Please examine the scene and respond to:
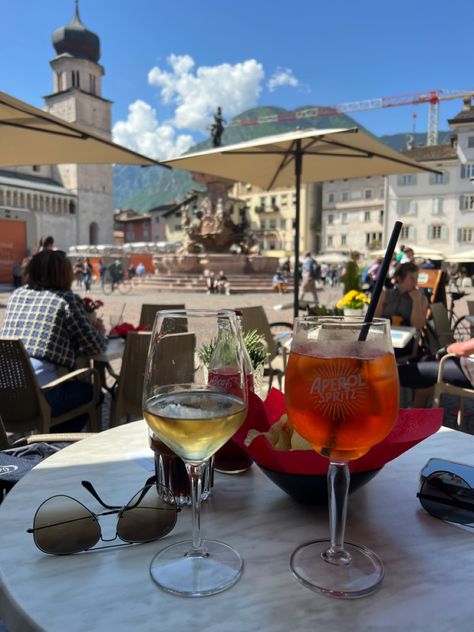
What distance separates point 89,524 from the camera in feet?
3.28

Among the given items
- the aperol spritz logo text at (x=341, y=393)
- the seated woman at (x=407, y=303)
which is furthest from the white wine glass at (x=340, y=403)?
the seated woman at (x=407, y=303)

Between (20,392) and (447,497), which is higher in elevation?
(447,497)

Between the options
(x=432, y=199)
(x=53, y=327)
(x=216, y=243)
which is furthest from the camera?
(x=432, y=199)

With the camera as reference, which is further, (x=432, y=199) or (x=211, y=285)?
(x=432, y=199)

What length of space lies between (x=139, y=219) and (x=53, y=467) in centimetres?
9464

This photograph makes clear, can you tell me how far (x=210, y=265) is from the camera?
2731cm

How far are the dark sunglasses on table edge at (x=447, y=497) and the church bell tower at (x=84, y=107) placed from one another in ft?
244

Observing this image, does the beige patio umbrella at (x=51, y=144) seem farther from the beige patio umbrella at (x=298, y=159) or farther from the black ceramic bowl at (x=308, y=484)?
the black ceramic bowl at (x=308, y=484)

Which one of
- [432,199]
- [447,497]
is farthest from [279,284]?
[432,199]

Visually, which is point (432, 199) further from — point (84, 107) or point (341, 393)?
point (341, 393)

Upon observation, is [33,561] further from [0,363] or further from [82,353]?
[82,353]

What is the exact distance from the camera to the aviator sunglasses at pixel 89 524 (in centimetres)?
97

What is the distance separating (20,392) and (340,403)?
316 centimetres

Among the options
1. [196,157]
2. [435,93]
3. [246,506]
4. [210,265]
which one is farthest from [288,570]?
[435,93]
